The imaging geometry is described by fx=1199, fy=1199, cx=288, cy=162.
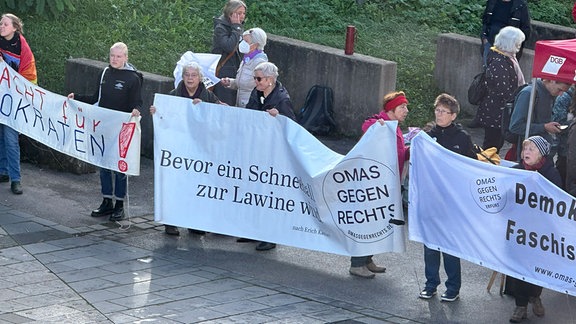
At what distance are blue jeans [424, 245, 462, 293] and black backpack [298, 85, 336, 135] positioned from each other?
18.1 ft

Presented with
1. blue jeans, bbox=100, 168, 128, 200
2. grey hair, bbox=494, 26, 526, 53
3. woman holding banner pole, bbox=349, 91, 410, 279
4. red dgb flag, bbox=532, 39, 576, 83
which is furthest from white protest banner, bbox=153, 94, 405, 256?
grey hair, bbox=494, 26, 526, 53

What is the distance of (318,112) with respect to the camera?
1517cm

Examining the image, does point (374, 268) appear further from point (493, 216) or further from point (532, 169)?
point (532, 169)

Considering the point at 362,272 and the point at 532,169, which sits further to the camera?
the point at 362,272

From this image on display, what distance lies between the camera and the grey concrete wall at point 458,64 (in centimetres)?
1645

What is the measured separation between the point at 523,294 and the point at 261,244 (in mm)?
2644

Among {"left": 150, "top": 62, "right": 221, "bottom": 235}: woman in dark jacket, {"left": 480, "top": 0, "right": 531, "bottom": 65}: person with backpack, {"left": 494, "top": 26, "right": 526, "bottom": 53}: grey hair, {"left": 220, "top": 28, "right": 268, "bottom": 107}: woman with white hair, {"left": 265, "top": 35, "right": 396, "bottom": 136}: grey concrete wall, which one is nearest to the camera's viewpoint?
{"left": 150, "top": 62, "right": 221, "bottom": 235}: woman in dark jacket

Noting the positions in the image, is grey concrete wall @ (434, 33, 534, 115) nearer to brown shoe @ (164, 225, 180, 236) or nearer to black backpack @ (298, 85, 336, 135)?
black backpack @ (298, 85, 336, 135)

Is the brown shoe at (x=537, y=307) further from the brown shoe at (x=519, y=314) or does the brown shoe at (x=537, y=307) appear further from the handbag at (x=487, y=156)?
the handbag at (x=487, y=156)

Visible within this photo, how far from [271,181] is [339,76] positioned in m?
5.01

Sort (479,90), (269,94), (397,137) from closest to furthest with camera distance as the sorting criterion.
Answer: (397,137), (269,94), (479,90)

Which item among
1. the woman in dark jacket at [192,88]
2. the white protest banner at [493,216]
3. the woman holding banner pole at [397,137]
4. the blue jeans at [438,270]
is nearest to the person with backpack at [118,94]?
the woman in dark jacket at [192,88]

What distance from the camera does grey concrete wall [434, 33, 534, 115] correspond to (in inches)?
648

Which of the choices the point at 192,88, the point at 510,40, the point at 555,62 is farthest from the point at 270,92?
the point at 510,40
